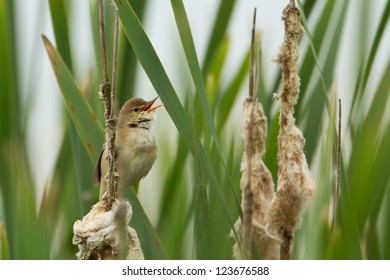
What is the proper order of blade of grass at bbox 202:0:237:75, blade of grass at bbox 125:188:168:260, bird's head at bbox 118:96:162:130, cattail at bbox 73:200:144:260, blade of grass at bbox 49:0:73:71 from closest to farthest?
cattail at bbox 73:200:144:260, blade of grass at bbox 125:188:168:260, blade of grass at bbox 49:0:73:71, blade of grass at bbox 202:0:237:75, bird's head at bbox 118:96:162:130

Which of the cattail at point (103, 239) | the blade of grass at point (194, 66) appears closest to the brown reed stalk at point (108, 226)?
the cattail at point (103, 239)

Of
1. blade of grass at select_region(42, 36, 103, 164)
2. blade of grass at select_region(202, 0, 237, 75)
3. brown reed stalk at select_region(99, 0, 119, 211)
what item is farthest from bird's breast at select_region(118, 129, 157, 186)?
brown reed stalk at select_region(99, 0, 119, 211)

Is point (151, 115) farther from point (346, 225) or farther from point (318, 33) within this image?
point (346, 225)

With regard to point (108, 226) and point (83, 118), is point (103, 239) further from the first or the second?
point (83, 118)

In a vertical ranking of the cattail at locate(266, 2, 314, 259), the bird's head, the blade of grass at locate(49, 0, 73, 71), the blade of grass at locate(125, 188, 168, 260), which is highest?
the blade of grass at locate(49, 0, 73, 71)

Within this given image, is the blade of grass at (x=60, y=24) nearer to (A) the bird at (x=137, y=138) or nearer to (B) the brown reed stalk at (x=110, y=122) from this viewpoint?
(B) the brown reed stalk at (x=110, y=122)

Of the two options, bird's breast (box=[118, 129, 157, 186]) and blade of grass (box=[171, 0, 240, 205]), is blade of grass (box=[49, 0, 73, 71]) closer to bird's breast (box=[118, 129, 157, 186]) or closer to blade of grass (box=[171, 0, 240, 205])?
blade of grass (box=[171, 0, 240, 205])

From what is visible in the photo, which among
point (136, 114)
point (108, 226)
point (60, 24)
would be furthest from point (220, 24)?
point (108, 226)

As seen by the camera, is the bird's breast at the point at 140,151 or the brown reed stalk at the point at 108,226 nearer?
the brown reed stalk at the point at 108,226

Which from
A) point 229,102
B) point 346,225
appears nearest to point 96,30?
point 229,102
